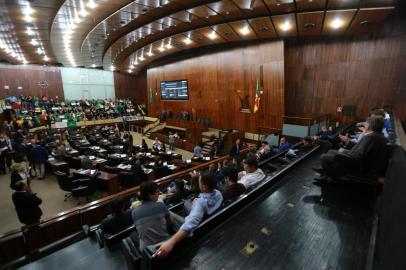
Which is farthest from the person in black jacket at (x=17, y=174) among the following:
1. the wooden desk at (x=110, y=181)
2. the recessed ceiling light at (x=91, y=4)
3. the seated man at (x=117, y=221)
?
the recessed ceiling light at (x=91, y=4)

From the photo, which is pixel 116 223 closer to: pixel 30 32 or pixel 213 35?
pixel 213 35

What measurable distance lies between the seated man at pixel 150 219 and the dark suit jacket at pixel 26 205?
106 inches

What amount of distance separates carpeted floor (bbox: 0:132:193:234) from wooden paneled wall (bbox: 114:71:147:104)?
16504 millimetres

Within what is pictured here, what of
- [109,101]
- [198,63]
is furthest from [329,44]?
[109,101]

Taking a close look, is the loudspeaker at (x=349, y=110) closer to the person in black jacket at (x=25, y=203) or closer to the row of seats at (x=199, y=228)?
the row of seats at (x=199, y=228)

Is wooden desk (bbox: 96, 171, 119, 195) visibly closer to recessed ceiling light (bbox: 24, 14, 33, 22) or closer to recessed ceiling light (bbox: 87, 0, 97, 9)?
recessed ceiling light (bbox: 87, 0, 97, 9)

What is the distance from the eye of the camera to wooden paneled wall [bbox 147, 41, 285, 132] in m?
10.00

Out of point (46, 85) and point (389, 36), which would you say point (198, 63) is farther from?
point (46, 85)

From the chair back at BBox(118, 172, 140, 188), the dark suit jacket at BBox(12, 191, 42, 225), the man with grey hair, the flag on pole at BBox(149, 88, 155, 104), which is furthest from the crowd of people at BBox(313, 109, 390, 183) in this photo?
the flag on pole at BBox(149, 88, 155, 104)

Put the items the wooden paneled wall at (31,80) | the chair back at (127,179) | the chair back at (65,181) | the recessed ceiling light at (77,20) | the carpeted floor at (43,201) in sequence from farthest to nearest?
the wooden paneled wall at (31,80) → the recessed ceiling light at (77,20) → the chair back at (127,179) → the chair back at (65,181) → the carpeted floor at (43,201)

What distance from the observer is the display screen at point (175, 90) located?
48.8 ft

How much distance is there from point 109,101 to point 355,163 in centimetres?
2102

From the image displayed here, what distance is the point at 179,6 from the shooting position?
6.72 metres

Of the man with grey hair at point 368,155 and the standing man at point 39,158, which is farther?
the standing man at point 39,158
